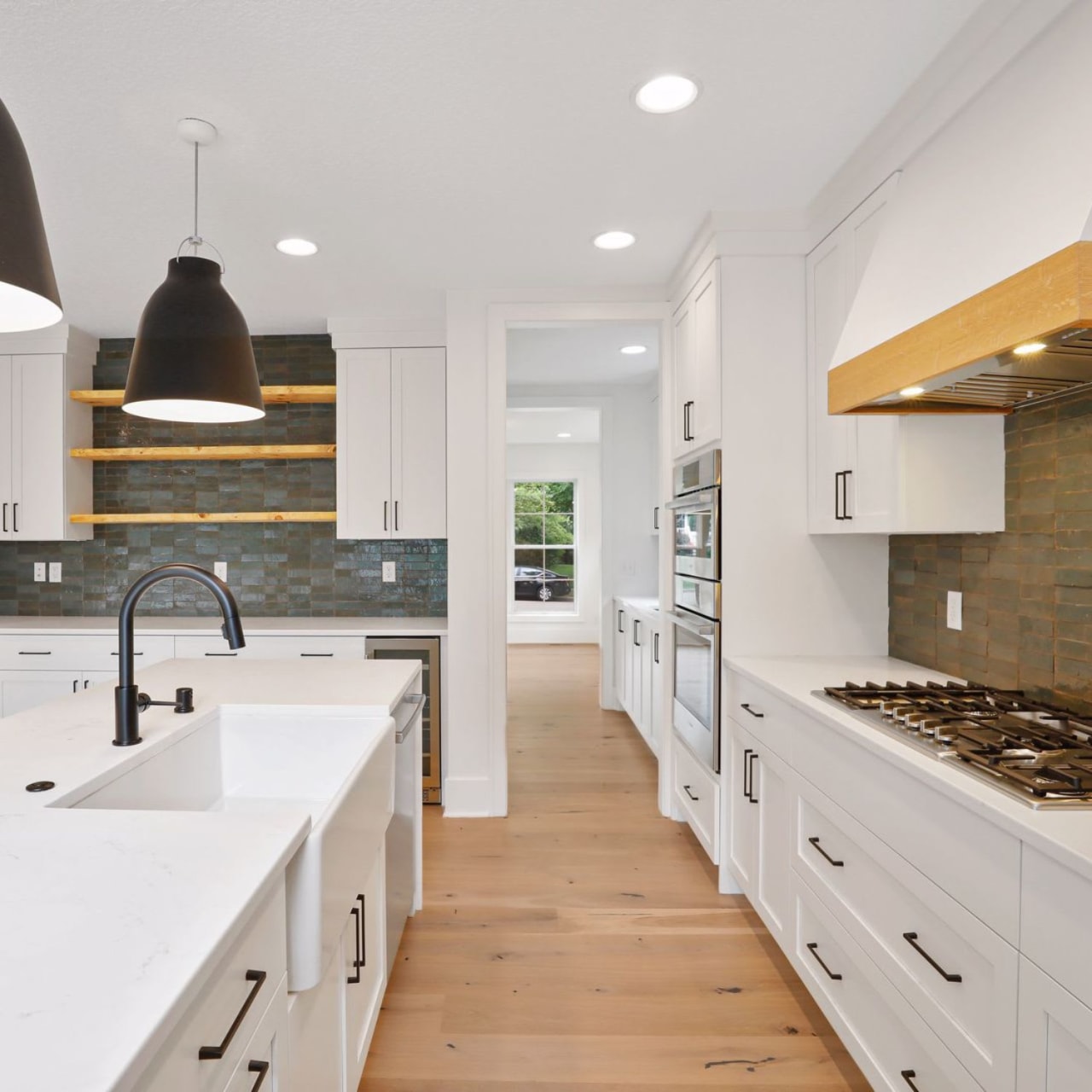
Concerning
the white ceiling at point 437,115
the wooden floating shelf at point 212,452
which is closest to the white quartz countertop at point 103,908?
the white ceiling at point 437,115

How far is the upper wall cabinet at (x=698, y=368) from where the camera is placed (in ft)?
9.00

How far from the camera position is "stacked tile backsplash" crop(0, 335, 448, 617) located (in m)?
4.26

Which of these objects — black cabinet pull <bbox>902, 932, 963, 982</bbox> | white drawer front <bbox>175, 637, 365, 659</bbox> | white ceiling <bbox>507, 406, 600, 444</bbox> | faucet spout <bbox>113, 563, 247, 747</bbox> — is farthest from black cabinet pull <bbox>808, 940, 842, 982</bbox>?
white ceiling <bbox>507, 406, 600, 444</bbox>

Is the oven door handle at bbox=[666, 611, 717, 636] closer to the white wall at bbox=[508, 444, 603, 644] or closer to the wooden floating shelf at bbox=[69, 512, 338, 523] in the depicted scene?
the wooden floating shelf at bbox=[69, 512, 338, 523]

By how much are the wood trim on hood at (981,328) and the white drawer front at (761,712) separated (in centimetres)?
91

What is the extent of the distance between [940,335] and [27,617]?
189 inches

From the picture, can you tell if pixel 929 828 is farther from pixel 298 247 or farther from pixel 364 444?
pixel 364 444

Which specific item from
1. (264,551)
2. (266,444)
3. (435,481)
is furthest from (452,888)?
(266,444)

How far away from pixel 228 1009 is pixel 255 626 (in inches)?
125

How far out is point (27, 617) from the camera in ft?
13.9

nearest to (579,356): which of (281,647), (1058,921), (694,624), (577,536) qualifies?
(694,624)

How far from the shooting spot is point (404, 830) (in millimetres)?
2270

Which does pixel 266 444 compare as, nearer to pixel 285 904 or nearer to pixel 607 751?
pixel 607 751

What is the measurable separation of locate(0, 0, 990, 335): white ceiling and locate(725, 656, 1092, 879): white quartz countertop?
5.34 feet
